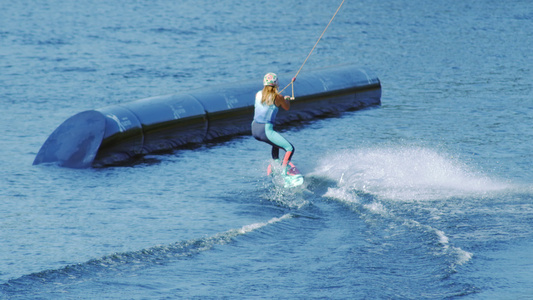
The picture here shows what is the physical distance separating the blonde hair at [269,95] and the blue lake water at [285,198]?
1.42 metres

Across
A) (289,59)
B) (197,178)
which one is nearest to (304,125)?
(197,178)

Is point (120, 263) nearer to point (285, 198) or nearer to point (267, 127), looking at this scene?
point (285, 198)

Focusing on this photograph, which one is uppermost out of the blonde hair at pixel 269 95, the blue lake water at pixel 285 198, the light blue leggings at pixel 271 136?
the blonde hair at pixel 269 95

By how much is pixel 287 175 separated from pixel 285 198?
32.3 inches

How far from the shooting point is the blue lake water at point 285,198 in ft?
30.1

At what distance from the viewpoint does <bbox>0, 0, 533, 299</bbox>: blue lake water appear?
9164mm

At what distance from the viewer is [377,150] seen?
1588 centimetres

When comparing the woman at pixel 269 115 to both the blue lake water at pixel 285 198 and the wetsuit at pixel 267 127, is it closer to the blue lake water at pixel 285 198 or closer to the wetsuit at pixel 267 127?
the wetsuit at pixel 267 127

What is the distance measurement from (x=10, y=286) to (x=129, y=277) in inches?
52.7

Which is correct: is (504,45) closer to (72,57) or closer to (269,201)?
(72,57)

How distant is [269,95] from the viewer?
43.2 ft

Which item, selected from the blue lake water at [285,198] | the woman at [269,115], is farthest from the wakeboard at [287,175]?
the blue lake water at [285,198]

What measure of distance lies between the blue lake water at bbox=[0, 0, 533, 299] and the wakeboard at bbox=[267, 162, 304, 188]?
19 cm

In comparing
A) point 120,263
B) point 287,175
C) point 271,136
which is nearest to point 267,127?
point 271,136
